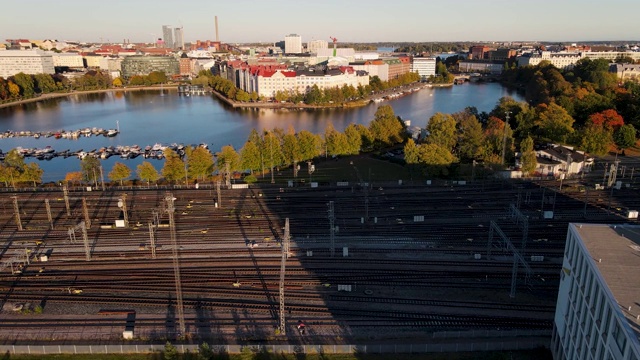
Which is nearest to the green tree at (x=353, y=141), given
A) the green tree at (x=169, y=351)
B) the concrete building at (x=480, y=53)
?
the green tree at (x=169, y=351)

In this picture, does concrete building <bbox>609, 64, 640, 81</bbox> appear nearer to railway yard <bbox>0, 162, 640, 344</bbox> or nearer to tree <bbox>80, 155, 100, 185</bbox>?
railway yard <bbox>0, 162, 640, 344</bbox>

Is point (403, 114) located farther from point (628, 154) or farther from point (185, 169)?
point (185, 169)

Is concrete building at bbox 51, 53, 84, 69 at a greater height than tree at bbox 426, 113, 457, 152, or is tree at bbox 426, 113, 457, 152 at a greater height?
concrete building at bbox 51, 53, 84, 69

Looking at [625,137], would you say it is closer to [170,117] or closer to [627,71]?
[627,71]

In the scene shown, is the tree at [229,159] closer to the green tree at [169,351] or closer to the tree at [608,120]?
the green tree at [169,351]

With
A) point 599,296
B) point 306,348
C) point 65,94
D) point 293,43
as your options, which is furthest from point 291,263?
point 293,43

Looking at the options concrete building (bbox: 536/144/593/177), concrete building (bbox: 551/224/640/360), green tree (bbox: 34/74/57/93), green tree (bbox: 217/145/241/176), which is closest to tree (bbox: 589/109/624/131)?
concrete building (bbox: 536/144/593/177)
